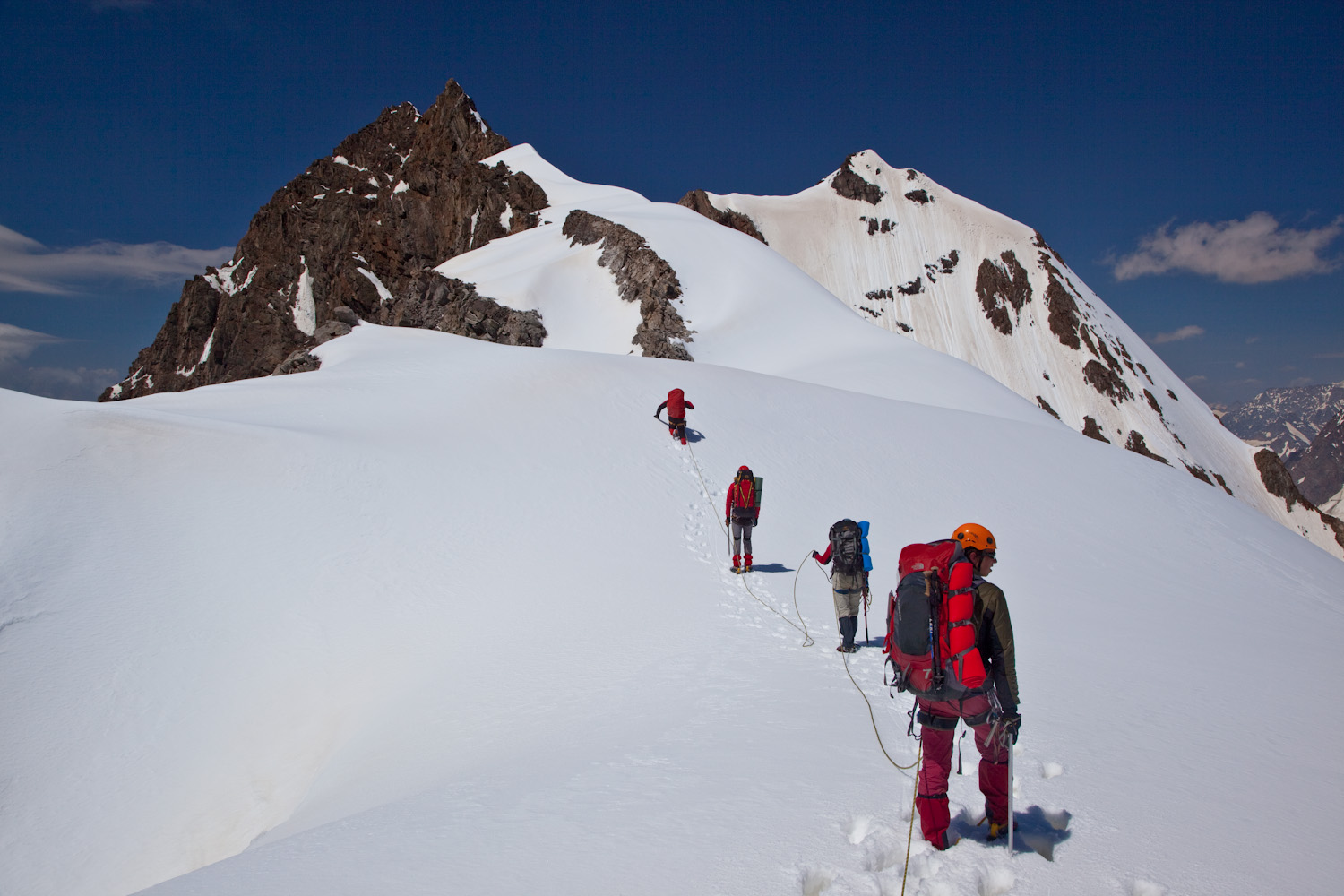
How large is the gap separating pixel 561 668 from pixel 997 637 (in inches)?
171

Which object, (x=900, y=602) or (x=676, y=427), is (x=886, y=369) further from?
(x=900, y=602)

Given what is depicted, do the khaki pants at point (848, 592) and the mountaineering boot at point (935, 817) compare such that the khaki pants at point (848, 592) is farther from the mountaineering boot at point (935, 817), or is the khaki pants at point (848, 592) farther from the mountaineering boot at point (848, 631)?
the mountaineering boot at point (935, 817)

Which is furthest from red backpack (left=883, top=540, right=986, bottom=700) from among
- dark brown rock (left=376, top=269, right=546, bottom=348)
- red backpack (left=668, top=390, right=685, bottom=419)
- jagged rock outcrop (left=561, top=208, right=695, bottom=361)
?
dark brown rock (left=376, top=269, right=546, bottom=348)

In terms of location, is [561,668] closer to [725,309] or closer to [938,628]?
[938,628]

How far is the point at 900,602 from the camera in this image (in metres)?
3.58

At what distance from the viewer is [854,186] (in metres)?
96.0

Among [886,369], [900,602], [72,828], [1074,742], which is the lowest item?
[72,828]

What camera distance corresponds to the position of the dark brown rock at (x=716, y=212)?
83.9 metres

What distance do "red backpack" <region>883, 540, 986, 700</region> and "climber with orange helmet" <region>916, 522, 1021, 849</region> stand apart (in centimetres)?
10

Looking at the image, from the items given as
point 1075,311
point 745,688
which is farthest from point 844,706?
point 1075,311

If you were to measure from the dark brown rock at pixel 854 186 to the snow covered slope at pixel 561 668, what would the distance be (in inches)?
3468

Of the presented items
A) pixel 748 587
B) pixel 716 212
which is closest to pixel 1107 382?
pixel 716 212

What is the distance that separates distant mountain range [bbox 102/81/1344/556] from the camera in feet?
179

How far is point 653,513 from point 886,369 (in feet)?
68.1
